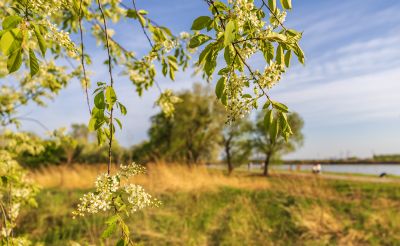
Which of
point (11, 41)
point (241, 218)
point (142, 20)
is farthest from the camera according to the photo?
point (241, 218)

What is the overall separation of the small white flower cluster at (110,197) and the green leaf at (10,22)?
0.63 meters

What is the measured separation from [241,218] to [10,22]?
7.21 meters

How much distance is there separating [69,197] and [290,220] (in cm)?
643

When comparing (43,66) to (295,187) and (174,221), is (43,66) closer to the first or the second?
(174,221)

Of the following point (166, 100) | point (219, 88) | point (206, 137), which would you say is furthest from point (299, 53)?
point (206, 137)

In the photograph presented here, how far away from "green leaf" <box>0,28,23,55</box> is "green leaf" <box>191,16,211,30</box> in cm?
58

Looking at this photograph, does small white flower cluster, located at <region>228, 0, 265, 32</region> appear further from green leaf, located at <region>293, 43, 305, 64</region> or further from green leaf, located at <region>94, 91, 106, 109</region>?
green leaf, located at <region>94, 91, 106, 109</region>

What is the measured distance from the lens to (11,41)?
1081mm

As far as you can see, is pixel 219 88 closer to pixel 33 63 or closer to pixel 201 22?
pixel 201 22

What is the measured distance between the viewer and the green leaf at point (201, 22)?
1.31 meters

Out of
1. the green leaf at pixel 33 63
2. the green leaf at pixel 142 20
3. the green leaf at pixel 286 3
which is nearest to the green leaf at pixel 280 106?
the green leaf at pixel 286 3

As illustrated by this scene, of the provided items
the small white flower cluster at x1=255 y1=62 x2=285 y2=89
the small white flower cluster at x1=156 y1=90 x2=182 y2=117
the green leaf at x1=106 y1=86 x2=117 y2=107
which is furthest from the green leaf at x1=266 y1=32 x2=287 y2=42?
the small white flower cluster at x1=156 y1=90 x2=182 y2=117

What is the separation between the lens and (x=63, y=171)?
15.4m

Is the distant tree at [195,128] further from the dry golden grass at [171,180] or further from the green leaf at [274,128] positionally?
the green leaf at [274,128]
